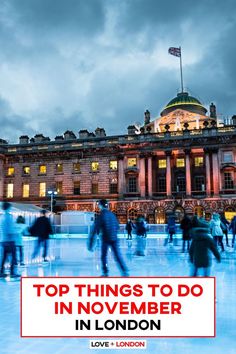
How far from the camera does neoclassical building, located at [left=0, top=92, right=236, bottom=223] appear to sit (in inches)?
1945

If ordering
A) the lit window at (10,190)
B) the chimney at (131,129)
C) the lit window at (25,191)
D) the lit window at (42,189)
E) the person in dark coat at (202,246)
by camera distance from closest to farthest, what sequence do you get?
the person in dark coat at (202,246)
the chimney at (131,129)
the lit window at (42,189)
the lit window at (25,191)
the lit window at (10,190)

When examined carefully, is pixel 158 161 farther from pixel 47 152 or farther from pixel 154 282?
pixel 154 282

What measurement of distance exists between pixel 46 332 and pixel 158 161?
5048 centimetres

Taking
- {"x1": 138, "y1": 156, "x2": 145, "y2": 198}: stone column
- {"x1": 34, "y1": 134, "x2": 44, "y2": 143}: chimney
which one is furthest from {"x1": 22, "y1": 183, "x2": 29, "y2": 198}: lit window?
{"x1": 138, "y1": 156, "x2": 145, "y2": 198}: stone column

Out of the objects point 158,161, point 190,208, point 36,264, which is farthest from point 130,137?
point 36,264

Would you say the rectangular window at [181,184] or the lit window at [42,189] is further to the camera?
the lit window at [42,189]

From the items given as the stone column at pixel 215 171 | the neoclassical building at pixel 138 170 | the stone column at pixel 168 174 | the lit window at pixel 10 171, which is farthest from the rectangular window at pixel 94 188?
the stone column at pixel 215 171

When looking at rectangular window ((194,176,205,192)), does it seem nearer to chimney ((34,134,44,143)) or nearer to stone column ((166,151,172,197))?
stone column ((166,151,172,197))

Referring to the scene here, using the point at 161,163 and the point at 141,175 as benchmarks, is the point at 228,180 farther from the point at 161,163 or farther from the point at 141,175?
the point at 141,175

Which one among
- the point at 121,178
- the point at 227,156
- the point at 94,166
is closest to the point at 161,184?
the point at 121,178

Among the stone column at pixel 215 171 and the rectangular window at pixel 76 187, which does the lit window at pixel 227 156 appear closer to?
the stone column at pixel 215 171

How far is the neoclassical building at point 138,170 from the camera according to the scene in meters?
Answer: 49.4

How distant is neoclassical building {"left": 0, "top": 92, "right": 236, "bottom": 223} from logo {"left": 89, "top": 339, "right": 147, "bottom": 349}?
45.0 meters

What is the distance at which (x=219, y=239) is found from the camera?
1672 cm
